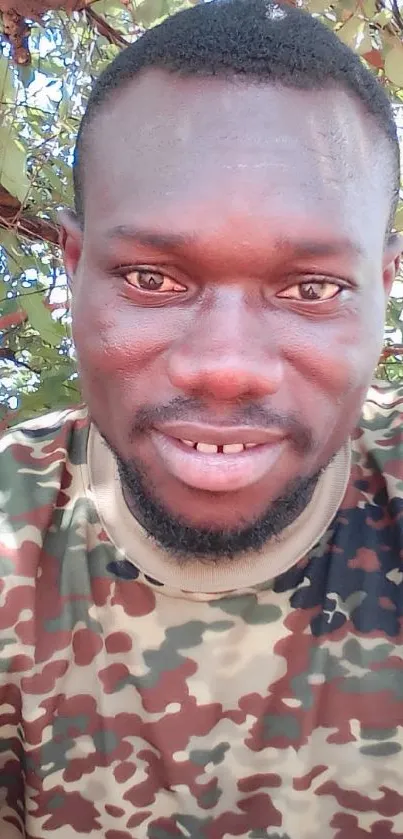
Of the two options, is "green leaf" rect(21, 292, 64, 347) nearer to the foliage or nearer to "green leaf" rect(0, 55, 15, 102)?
the foliage

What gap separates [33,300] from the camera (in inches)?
63.6

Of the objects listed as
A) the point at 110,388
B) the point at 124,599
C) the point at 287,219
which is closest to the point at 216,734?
the point at 124,599

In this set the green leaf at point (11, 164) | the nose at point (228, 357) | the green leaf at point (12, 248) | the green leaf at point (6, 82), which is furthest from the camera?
the green leaf at point (12, 248)

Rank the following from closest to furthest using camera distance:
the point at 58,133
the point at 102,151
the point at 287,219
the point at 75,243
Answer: the point at 287,219 < the point at 102,151 < the point at 75,243 < the point at 58,133

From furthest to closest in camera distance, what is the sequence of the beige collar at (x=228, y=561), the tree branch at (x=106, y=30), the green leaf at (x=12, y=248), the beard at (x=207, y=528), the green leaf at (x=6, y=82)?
the green leaf at (x=12, y=248) < the tree branch at (x=106, y=30) < the green leaf at (x=6, y=82) < the beige collar at (x=228, y=561) < the beard at (x=207, y=528)

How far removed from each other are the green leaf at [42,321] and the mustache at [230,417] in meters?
0.67

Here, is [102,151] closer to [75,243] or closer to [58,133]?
[75,243]

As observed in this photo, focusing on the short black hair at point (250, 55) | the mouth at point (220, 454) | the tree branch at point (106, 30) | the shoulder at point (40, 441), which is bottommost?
the shoulder at point (40, 441)

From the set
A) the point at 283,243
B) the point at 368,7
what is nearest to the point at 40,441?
the point at 283,243

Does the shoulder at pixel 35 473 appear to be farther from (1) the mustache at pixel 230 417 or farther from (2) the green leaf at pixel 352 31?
(2) the green leaf at pixel 352 31

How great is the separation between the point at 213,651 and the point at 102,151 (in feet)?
1.93

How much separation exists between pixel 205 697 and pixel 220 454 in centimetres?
34

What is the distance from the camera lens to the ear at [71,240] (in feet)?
3.59

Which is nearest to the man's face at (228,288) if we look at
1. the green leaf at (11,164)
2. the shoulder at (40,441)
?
the shoulder at (40,441)
